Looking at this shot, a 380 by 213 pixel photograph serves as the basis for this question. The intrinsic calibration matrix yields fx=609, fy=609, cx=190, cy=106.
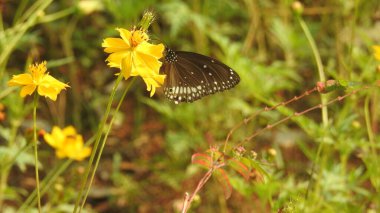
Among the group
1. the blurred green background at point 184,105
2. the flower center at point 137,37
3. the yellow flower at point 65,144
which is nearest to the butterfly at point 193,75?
the flower center at point 137,37

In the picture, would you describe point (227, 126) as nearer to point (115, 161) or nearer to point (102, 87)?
point (115, 161)

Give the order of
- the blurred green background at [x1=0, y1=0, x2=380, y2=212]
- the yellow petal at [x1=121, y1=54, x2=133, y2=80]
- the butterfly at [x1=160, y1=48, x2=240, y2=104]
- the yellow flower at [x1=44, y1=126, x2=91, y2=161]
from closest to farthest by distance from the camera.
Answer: the yellow petal at [x1=121, y1=54, x2=133, y2=80] < the butterfly at [x1=160, y1=48, x2=240, y2=104] < the yellow flower at [x1=44, y1=126, x2=91, y2=161] < the blurred green background at [x1=0, y1=0, x2=380, y2=212]

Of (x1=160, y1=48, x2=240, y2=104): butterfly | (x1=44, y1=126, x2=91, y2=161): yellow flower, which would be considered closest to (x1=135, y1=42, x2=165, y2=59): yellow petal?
(x1=160, y1=48, x2=240, y2=104): butterfly

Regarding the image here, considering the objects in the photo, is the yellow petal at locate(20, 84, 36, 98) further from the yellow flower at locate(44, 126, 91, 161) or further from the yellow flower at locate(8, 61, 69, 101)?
the yellow flower at locate(44, 126, 91, 161)

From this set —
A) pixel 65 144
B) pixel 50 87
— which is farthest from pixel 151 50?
pixel 65 144

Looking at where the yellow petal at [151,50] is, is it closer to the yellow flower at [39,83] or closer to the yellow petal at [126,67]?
the yellow petal at [126,67]

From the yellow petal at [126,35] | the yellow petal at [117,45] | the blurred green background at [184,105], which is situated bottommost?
the blurred green background at [184,105]

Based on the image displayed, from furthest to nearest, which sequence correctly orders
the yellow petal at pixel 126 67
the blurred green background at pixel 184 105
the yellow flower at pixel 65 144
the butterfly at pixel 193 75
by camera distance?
the blurred green background at pixel 184 105, the yellow flower at pixel 65 144, the butterfly at pixel 193 75, the yellow petal at pixel 126 67
